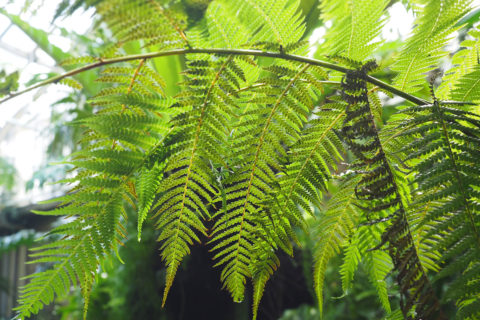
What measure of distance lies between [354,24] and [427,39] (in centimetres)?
10

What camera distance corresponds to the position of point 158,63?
1391 mm

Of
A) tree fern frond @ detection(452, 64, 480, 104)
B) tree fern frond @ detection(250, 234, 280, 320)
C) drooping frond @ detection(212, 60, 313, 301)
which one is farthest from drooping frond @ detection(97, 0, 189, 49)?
tree fern frond @ detection(452, 64, 480, 104)

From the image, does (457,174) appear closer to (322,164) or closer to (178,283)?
(322,164)

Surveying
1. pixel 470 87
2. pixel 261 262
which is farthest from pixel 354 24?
pixel 261 262

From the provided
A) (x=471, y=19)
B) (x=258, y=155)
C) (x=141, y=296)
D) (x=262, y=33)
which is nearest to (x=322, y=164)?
(x=258, y=155)

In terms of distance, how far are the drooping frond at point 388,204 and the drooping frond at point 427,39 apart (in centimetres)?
9

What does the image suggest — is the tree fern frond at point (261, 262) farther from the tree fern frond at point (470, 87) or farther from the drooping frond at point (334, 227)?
the tree fern frond at point (470, 87)

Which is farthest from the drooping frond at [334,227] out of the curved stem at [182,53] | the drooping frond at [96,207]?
the drooping frond at [96,207]

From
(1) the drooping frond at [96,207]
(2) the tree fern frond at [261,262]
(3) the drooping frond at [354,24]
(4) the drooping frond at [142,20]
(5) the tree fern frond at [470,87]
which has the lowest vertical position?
(2) the tree fern frond at [261,262]

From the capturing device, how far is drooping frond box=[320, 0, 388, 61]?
15.6 inches

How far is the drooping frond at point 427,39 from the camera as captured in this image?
38 cm

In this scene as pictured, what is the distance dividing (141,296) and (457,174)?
6.24 feet

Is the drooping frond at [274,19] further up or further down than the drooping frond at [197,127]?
further up

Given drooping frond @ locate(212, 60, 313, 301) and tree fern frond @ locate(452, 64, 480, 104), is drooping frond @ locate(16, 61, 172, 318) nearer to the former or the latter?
drooping frond @ locate(212, 60, 313, 301)
